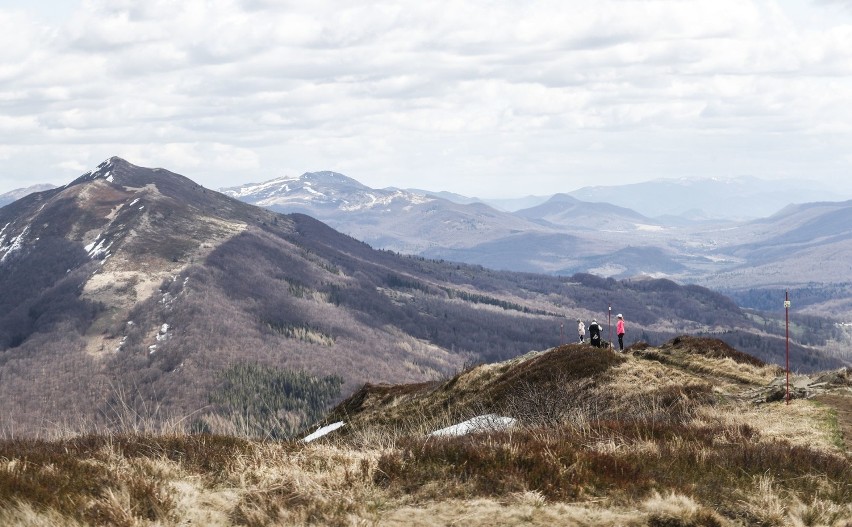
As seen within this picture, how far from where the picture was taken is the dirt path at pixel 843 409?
19927mm

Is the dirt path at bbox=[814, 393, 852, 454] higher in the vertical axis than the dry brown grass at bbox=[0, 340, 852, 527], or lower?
lower

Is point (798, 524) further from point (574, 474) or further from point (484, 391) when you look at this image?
point (484, 391)

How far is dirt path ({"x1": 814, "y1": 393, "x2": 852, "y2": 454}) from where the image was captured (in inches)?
785

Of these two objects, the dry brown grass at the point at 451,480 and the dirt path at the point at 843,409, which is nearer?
the dry brown grass at the point at 451,480

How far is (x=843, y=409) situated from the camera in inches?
950

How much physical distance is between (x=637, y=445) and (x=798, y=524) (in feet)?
14.9

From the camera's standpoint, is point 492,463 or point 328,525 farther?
point 492,463

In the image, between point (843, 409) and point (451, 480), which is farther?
point (843, 409)

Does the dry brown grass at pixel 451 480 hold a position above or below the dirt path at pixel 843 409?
above

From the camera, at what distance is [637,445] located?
652 inches

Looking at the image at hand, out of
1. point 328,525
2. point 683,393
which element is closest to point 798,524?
point 328,525

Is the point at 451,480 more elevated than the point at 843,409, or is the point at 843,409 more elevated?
the point at 451,480

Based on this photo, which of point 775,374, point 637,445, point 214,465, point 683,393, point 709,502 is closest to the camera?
point 709,502

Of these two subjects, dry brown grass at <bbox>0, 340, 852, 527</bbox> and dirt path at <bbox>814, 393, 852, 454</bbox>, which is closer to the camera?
dry brown grass at <bbox>0, 340, 852, 527</bbox>
